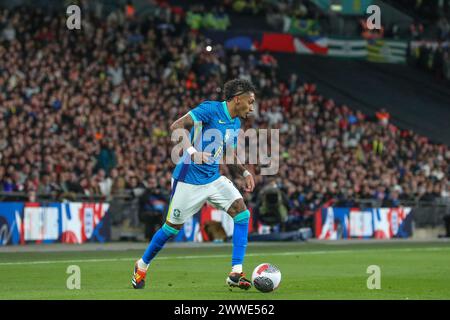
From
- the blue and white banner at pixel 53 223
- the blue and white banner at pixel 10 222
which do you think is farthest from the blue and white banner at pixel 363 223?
the blue and white banner at pixel 10 222

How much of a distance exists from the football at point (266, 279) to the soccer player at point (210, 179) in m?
0.38

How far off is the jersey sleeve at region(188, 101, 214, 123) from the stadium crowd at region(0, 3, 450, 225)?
546 inches

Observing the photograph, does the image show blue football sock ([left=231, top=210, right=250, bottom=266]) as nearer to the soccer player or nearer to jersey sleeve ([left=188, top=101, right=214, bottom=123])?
the soccer player

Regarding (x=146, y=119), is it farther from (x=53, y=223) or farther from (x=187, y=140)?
(x=187, y=140)

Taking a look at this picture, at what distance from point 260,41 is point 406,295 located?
3545 centimetres

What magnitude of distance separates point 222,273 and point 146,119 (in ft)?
59.0

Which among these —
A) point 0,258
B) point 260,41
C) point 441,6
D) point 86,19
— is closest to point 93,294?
point 0,258

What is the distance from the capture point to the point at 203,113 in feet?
45.1

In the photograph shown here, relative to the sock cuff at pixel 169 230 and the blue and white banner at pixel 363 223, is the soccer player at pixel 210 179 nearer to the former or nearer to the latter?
the sock cuff at pixel 169 230

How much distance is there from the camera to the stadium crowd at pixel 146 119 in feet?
98.4

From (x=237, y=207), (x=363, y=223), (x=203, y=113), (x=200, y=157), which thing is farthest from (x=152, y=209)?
(x=200, y=157)

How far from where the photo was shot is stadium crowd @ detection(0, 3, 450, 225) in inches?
1180

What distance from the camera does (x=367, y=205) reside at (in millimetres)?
35531

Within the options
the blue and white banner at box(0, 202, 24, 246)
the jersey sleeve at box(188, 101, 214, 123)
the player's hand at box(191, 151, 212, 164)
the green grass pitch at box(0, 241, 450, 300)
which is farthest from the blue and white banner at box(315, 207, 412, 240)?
the player's hand at box(191, 151, 212, 164)
